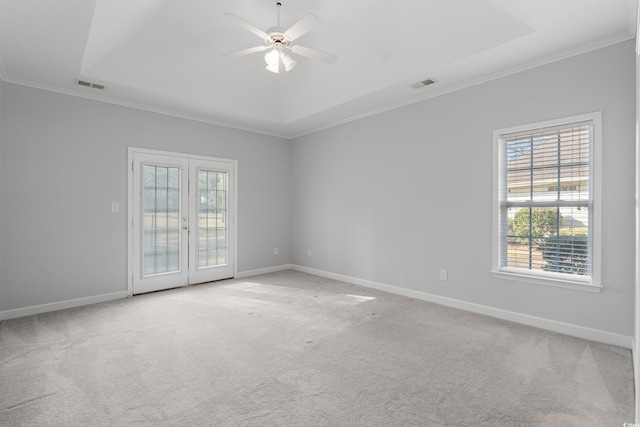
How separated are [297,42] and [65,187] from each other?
3.46 meters

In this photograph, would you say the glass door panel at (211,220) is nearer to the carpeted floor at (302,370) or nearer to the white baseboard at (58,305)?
the white baseboard at (58,305)

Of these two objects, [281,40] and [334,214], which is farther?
[334,214]

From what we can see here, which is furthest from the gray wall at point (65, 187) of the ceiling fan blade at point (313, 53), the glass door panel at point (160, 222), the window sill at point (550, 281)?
the window sill at point (550, 281)

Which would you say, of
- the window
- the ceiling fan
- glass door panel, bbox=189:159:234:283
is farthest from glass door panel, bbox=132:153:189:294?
the window

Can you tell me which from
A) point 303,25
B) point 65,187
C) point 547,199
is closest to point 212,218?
point 65,187

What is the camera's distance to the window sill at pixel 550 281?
9.74 feet

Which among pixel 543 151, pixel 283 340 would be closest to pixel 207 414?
pixel 283 340

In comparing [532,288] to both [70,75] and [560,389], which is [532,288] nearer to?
[560,389]

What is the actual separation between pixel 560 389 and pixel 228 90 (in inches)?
192

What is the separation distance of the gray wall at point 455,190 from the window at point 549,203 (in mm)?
91

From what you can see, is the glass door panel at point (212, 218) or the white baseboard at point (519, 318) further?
the glass door panel at point (212, 218)

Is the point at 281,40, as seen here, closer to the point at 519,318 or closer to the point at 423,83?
the point at 423,83

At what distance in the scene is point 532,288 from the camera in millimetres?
3336

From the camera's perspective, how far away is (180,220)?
4.96m
